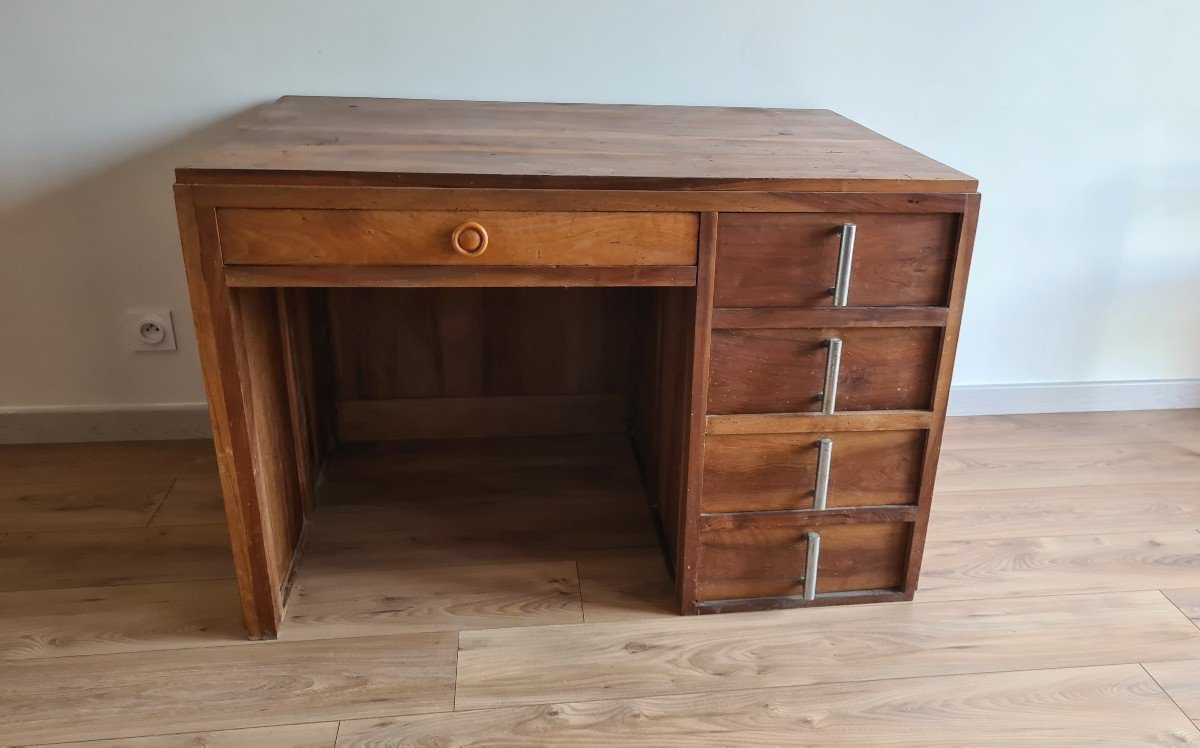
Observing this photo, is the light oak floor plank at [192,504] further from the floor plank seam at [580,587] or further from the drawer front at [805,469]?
the drawer front at [805,469]

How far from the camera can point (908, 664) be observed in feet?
4.17

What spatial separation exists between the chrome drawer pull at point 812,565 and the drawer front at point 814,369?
210 millimetres

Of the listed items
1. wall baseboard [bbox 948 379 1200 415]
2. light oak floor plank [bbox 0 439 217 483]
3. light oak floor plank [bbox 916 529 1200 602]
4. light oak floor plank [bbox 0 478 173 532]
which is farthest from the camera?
wall baseboard [bbox 948 379 1200 415]

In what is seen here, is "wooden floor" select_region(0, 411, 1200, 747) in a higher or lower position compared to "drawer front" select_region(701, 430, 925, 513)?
lower

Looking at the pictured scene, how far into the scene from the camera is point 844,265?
1188mm

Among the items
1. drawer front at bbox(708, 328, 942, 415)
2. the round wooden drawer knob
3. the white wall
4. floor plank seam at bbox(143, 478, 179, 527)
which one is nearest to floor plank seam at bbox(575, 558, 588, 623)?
drawer front at bbox(708, 328, 942, 415)

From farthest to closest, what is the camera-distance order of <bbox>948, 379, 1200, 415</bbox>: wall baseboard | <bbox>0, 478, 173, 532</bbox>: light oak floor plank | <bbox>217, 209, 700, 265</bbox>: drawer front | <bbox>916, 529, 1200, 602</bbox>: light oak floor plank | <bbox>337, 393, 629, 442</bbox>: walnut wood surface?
<bbox>948, 379, 1200, 415</bbox>: wall baseboard → <bbox>337, 393, 629, 442</bbox>: walnut wood surface → <bbox>0, 478, 173, 532</bbox>: light oak floor plank → <bbox>916, 529, 1200, 602</bbox>: light oak floor plank → <bbox>217, 209, 700, 265</bbox>: drawer front

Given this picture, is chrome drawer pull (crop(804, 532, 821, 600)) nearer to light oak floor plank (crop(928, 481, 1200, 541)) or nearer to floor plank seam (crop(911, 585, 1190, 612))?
floor plank seam (crop(911, 585, 1190, 612))

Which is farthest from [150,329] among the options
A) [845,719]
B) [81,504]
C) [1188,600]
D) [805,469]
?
[1188,600]

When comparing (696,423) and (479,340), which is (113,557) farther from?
(696,423)

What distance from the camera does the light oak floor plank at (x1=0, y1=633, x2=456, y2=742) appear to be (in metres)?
1.14

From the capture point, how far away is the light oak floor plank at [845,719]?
44.6 inches

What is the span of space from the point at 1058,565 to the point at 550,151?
1.14m

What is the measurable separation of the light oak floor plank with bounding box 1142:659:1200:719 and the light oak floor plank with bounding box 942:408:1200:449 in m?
0.70
